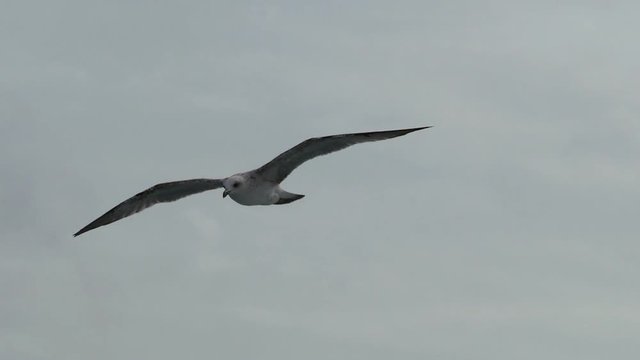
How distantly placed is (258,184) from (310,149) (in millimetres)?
2508

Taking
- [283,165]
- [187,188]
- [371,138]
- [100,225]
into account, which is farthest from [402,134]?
[100,225]

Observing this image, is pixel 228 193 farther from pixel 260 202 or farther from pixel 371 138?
pixel 371 138

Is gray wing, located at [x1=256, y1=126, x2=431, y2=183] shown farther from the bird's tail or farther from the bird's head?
the bird's head

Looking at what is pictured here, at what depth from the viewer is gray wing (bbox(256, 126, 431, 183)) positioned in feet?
135

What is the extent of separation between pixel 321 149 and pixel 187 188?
243 inches

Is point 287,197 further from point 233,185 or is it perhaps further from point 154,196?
point 154,196

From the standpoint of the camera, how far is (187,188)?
45875mm

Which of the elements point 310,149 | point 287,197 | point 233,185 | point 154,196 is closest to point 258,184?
point 233,185

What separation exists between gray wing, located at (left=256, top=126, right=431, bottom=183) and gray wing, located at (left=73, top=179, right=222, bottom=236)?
103 inches

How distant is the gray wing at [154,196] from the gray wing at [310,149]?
2.62 m

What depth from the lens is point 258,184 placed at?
43.6 metres

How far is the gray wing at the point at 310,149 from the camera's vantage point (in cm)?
4109

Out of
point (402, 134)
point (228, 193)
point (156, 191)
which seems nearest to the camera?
point (402, 134)

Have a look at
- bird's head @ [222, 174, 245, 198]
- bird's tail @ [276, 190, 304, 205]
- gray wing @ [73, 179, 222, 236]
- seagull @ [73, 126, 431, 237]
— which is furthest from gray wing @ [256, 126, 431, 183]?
gray wing @ [73, 179, 222, 236]
